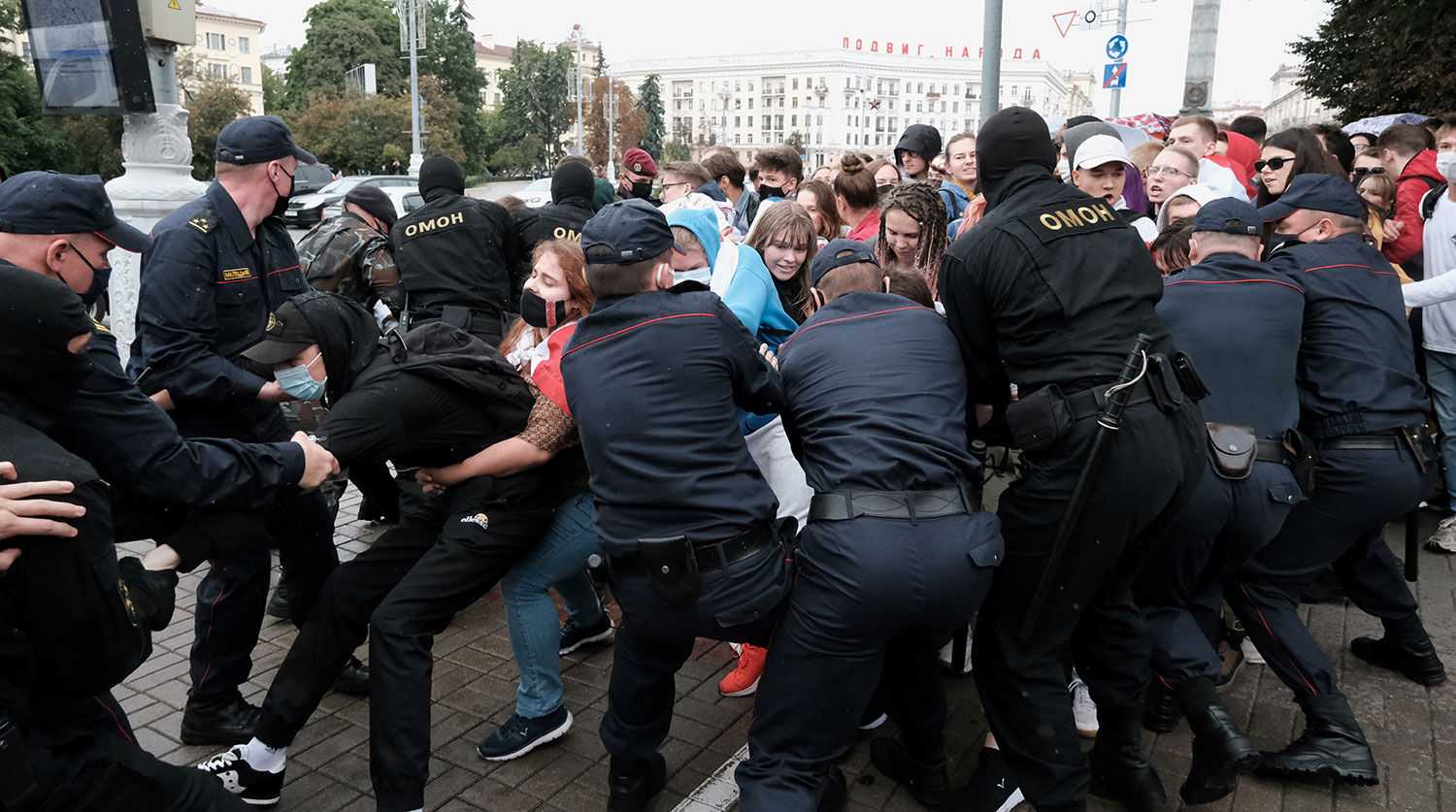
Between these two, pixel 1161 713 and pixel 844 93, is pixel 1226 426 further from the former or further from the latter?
pixel 844 93

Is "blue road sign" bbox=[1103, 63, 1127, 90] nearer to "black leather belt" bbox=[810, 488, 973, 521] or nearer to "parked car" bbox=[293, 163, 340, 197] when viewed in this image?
"black leather belt" bbox=[810, 488, 973, 521]

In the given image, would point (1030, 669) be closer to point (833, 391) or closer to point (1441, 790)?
point (833, 391)

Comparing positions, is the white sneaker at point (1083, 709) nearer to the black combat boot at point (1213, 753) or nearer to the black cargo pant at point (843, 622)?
the black combat boot at point (1213, 753)

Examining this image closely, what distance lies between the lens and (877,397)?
2773 mm

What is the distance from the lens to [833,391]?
283 cm

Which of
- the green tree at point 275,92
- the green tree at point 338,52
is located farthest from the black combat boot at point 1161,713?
the green tree at point 338,52

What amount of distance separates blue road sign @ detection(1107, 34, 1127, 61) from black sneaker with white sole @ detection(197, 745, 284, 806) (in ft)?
47.6

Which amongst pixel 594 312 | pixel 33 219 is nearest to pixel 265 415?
pixel 33 219

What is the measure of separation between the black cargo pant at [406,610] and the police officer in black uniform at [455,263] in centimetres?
210

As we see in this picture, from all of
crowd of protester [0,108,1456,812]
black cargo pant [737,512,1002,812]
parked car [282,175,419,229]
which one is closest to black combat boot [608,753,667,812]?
crowd of protester [0,108,1456,812]

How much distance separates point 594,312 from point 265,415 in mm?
2102

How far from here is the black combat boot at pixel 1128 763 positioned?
10.4 feet

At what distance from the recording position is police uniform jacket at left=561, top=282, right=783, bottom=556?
8.91ft

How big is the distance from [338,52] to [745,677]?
6739cm
